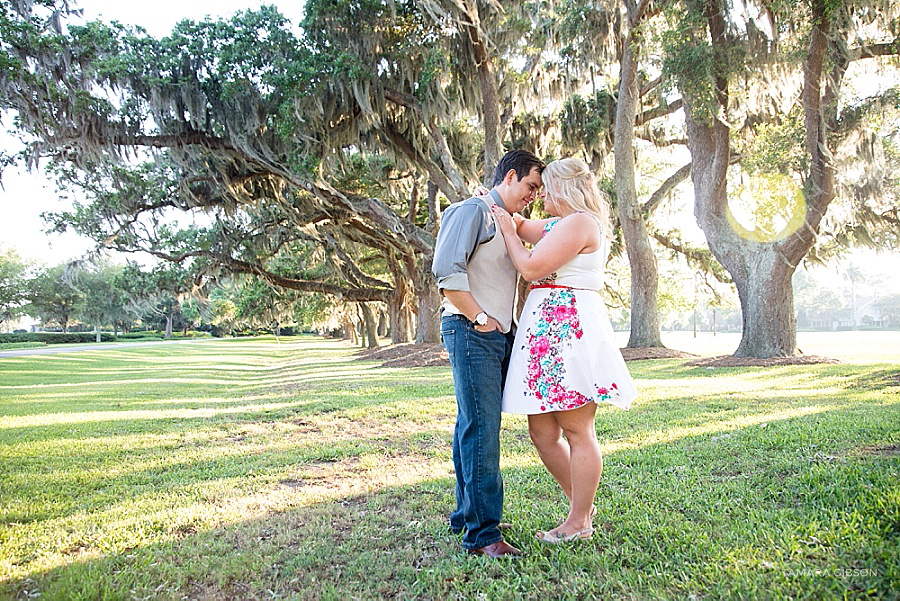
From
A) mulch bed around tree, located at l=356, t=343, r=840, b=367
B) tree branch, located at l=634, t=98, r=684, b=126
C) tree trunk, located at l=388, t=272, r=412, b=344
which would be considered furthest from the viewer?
tree trunk, located at l=388, t=272, r=412, b=344

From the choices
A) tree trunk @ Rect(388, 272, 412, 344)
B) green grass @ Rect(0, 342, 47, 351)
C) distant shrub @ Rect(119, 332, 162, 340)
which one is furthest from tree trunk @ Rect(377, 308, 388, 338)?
distant shrub @ Rect(119, 332, 162, 340)

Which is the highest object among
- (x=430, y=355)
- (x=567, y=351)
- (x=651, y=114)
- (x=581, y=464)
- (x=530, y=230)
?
(x=651, y=114)

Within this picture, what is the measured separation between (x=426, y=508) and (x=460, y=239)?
162 centimetres

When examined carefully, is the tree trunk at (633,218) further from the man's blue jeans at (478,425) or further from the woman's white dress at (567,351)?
the man's blue jeans at (478,425)

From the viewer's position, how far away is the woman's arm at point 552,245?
8.86 feet

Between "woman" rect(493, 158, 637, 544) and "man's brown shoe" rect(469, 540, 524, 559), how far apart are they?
0.69 ft

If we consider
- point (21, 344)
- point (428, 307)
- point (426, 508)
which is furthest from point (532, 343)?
point (21, 344)

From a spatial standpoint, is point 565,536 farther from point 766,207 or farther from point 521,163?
point 766,207

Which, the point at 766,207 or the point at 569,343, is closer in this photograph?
the point at 569,343

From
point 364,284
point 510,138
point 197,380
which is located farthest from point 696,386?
point 364,284

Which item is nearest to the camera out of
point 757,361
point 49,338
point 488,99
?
point 757,361

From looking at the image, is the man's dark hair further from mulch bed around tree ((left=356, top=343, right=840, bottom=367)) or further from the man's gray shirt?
mulch bed around tree ((left=356, top=343, right=840, bottom=367))

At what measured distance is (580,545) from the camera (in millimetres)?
2664

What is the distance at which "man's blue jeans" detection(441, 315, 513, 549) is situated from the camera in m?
2.66
